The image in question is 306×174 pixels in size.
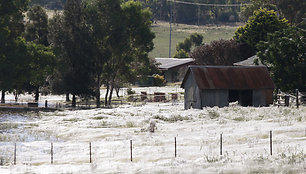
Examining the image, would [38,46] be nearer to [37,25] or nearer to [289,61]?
[37,25]

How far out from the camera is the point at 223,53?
98.2 metres

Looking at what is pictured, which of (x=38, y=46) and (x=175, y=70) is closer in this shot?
(x=38, y=46)

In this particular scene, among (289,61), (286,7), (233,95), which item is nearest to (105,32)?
(233,95)

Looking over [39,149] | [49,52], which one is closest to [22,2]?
[49,52]

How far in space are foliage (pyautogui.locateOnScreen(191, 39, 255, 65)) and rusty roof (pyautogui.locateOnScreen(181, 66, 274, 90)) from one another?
120ft

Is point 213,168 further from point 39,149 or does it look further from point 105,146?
point 39,149

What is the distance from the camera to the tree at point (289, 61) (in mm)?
59250

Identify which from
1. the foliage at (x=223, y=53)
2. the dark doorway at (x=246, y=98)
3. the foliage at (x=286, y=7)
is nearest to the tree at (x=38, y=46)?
the dark doorway at (x=246, y=98)

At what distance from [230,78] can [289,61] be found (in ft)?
23.3

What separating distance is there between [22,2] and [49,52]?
6.66m

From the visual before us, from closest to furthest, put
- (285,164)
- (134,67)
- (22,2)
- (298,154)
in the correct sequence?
(285,164)
(298,154)
(22,2)
(134,67)

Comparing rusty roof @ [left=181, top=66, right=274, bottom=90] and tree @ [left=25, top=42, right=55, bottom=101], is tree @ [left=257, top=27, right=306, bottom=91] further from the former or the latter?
tree @ [left=25, top=42, right=55, bottom=101]

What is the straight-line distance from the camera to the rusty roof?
189 feet

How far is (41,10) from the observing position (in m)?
73.8
